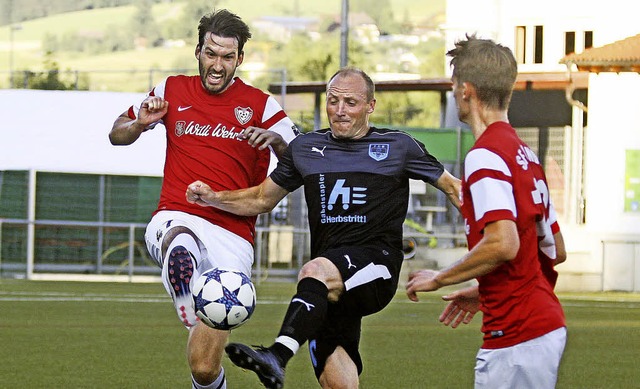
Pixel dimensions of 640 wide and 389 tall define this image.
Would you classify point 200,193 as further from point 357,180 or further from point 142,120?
point 357,180

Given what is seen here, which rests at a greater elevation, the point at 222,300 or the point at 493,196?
the point at 493,196

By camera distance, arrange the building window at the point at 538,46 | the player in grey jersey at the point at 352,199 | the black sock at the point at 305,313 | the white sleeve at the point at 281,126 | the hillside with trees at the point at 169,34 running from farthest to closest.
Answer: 1. the hillside with trees at the point at 169,34
2. the building window at the point at 538,46
3. the white sleeve at the point at 281,126
4. the player in grey jersey at the point at 352,199
5. the black sock at the point at 305,313

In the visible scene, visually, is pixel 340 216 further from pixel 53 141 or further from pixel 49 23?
pixel 49 23

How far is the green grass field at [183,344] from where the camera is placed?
11844 millimetres

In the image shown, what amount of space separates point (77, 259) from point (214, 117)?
805 inches

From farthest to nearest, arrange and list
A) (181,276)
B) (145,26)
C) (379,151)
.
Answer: (145,26) → (181,276) → (379,151)

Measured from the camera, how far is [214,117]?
29.7 ft

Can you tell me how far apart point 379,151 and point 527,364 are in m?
2.46

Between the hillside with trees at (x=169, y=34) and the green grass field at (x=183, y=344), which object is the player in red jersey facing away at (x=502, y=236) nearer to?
the green grass field at (x=183, y=344)

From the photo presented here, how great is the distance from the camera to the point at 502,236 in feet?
18.8

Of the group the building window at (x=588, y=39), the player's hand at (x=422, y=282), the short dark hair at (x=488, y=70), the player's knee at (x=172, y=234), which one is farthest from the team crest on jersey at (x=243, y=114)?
the building window at (x=588, y=39)

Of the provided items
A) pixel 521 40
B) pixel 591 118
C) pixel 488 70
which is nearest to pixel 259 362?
pixel 488 70

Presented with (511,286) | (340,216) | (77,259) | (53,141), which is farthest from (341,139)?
(53,141)

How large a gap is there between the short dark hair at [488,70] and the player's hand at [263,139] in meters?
2.90
